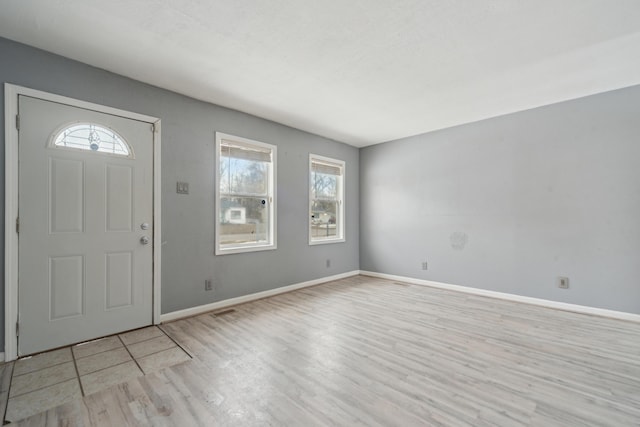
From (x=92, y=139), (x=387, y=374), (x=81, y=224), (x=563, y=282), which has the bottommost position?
(x=387, y=374)

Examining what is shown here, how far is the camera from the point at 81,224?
2693 mm

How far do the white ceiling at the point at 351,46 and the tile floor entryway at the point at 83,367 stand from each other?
9.03 ft

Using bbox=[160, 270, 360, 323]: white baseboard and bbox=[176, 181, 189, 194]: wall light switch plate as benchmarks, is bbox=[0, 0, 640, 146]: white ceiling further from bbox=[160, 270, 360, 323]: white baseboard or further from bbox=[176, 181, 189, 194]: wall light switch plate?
bbox=[160, 270, 360, 323]: white baseboard

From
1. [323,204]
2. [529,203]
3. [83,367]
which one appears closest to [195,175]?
[83,367]

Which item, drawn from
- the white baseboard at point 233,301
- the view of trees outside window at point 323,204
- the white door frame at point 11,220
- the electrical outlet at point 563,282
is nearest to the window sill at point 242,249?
the white baseboard at point 233,301

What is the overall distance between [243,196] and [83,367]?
8.20ft

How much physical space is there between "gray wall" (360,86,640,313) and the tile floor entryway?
4.12m

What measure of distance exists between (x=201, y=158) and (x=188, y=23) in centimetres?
167

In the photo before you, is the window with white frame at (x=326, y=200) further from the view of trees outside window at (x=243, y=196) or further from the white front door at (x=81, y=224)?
the white front door at (x=81, y=224)

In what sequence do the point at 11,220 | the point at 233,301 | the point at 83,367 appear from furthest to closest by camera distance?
1. the point at 233,301
2. the point at 11,220
3. the point at 83,367

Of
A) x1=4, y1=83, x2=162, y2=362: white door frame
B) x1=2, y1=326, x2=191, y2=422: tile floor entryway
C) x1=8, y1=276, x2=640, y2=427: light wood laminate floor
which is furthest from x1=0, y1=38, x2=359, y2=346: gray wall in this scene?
x1=8, y1=276, x2=640, y2=427: light wood laminate floor

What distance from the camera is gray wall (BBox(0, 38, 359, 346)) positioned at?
8.56 ft

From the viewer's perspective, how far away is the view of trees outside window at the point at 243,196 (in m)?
3.88

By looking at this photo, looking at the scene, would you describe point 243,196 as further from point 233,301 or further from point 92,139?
point 92,139
